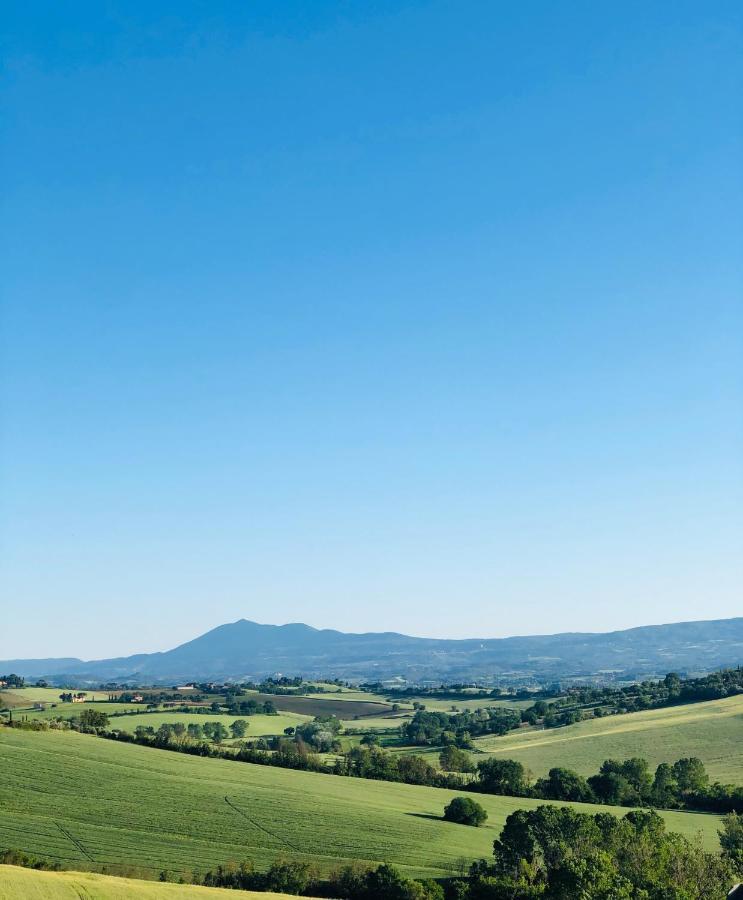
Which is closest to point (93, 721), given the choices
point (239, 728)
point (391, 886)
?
point (239, 728)

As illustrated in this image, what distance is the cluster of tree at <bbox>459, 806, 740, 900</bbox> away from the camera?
57594mm

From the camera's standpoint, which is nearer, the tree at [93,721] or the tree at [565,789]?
the tree at [565,789]

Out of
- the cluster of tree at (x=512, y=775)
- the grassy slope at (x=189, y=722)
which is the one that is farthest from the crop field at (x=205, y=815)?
the grassy slope at (x=189, y=722)

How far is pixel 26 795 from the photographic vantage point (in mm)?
87688

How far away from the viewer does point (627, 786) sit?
380ft

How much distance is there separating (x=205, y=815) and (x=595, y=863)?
4256cm

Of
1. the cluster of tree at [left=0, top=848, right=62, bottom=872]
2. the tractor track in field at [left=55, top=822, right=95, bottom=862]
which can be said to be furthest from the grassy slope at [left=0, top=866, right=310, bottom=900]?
the tractor track in field at [left=55, top=822, right=95, bottom=862]

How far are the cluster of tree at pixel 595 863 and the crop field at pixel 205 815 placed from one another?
630 cm

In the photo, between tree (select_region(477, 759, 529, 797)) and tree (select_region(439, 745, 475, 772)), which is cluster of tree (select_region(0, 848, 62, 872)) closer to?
tree (select_region(477, 759, 529, 797))

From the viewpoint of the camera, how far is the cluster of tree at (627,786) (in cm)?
11044

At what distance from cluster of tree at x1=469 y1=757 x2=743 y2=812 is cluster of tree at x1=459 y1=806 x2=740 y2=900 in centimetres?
2458

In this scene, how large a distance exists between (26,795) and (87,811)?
7084 millimetres

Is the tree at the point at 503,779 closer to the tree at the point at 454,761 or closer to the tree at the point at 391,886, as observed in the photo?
the tree at the point at 454,761

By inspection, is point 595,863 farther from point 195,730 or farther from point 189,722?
point 189,722
